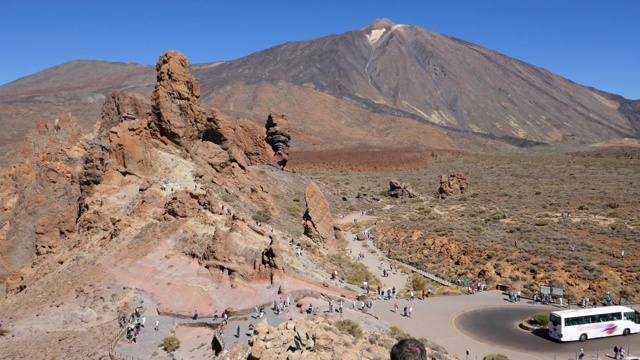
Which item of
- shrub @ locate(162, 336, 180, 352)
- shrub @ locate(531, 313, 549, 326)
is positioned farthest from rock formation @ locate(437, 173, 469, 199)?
shrub @ locate(162, 336, 180, 352)

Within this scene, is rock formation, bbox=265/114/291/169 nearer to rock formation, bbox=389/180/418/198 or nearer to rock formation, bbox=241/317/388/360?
rock formation, bbox=389/180/418/198

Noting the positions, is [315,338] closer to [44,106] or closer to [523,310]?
[523,310]

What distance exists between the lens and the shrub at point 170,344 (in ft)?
59.4

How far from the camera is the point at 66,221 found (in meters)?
27.5

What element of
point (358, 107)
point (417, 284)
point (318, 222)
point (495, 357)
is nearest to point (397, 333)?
point (495, 357)

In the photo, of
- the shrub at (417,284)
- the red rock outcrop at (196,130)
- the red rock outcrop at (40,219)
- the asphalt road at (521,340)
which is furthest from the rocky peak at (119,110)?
the asphalt road at (521,340)

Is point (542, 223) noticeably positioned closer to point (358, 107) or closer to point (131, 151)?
point (131, 151)

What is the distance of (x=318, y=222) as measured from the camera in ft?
117

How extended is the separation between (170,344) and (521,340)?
1376 centimetres

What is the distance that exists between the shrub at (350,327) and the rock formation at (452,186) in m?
43.8

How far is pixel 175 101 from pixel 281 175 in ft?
85.6

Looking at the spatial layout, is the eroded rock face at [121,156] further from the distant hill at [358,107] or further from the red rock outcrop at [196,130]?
the distant hill at [358,107]

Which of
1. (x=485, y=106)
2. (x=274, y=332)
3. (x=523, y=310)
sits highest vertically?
(x=485, y=106)

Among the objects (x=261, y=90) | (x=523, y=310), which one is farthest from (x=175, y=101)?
(x=261, y=90)
